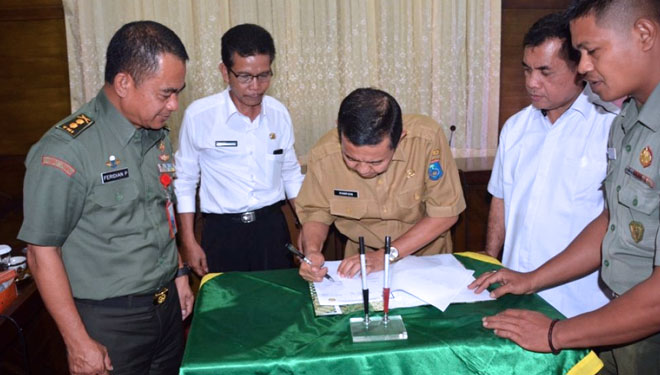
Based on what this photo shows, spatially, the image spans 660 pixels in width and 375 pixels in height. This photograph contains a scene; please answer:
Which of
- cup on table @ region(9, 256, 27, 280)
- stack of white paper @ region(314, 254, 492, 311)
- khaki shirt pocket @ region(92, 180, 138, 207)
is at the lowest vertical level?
cup on table @ region(9, 256, 27, 280)

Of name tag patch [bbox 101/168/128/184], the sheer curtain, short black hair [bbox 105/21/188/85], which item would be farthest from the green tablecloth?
the sheer curtain

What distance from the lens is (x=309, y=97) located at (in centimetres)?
428

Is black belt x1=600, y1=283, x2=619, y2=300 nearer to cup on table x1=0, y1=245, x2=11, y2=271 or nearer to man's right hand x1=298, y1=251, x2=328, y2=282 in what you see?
man's right hand x1=298, y1=251, x2=328, y2=282

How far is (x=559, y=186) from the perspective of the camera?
7.51 feet

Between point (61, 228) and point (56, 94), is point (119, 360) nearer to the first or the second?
point (61, 228)

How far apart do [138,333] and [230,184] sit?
1.17 meters

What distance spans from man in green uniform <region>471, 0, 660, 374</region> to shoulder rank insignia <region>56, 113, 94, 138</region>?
1371 mm

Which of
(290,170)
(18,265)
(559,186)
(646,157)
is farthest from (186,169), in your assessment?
(646,157)

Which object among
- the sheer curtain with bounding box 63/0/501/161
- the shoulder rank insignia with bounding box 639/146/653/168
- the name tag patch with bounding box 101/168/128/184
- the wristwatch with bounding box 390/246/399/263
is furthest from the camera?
the sheer curtain with bounding box 63/0/501/161

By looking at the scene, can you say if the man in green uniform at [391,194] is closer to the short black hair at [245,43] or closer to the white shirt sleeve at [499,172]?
the white shirt sleeve at [499,172]

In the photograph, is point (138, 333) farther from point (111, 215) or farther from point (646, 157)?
point (646, 157)

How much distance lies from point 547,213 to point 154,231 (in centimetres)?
155

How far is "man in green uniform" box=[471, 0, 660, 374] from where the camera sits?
58.3 inches

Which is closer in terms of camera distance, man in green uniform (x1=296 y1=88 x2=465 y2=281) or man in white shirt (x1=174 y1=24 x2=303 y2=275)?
man in green uniform (x1=296 y1=88 x2=465 y2=281)
